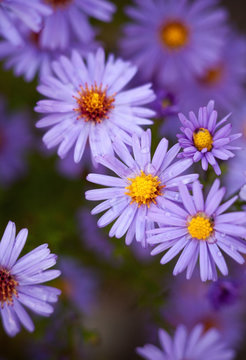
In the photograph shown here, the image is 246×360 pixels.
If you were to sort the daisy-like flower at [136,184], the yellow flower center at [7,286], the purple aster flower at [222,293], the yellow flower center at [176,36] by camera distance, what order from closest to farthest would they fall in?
the daisy-like flower at [136,184] < the yellow flower center at [7,286] < the purple aster flower at [222,293] < the yellow flower center at [176,36]

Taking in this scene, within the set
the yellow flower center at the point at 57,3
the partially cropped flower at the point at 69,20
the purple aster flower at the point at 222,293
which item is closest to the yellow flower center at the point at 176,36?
the partially cropped flower at the point at 69,20

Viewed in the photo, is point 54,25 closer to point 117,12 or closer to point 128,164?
point 128,164

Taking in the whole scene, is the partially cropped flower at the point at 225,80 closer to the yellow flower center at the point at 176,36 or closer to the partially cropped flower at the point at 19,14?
the yellow flower center at the point at 176,36

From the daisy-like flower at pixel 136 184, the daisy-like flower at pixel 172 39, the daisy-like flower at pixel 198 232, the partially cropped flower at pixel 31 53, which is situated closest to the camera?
the daisy-like flower at pixel 198 232

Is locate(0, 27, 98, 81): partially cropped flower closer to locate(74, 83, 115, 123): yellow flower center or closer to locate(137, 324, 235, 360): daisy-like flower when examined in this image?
locate(74, 83, 115, 123): yellow flower center

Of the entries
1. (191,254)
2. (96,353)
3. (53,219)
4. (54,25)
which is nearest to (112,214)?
(191,254)
